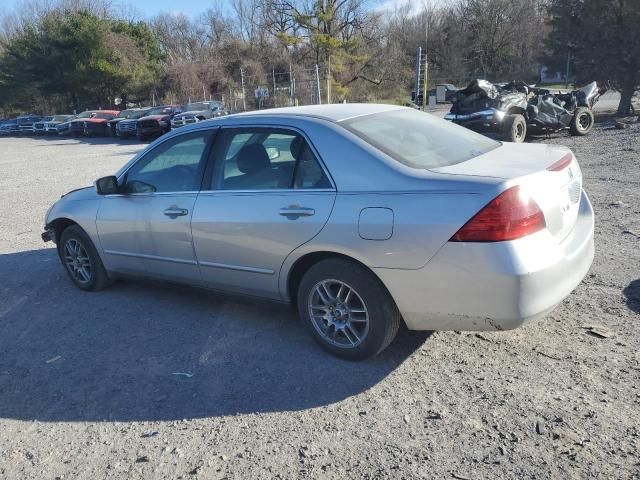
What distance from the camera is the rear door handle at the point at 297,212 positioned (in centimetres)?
348

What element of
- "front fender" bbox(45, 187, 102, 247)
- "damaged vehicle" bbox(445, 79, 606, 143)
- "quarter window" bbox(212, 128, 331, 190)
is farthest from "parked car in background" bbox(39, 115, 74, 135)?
"quarter window" bbox(212, 128, 331, 190)

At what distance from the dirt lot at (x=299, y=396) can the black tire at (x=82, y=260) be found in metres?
0.33

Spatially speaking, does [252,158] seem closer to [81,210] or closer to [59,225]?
[81,210]

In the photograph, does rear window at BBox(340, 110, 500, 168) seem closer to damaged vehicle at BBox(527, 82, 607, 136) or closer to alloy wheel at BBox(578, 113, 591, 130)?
damaged vehicle at BBox(527, 82, 607, 136)

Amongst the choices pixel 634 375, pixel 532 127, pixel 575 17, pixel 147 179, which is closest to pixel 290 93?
pixel 575 17

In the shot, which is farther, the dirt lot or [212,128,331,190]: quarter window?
[212,128,331,190]: quarter window

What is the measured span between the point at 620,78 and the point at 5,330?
20344 mm

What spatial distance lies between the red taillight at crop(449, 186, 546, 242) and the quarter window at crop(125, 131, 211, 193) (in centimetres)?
223

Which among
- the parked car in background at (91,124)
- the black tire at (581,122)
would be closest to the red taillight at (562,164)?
the black tire at (581,122)

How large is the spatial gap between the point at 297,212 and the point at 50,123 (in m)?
39.2

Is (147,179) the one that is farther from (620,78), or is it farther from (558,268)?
(620,78)

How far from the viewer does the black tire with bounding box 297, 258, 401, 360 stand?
335 centimetres

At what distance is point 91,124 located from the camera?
104ft

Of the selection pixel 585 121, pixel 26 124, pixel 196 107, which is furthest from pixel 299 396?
pixel 26 124
